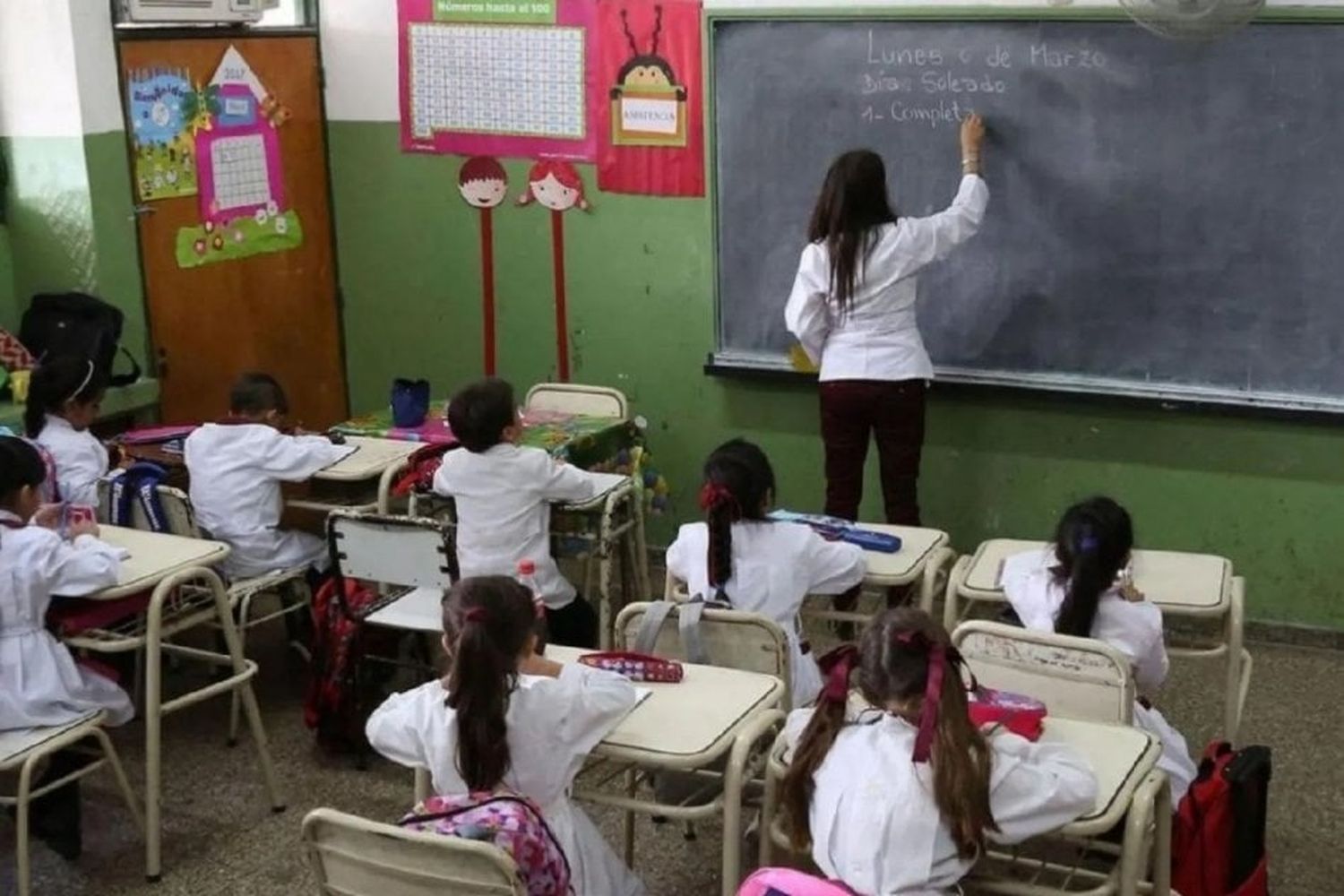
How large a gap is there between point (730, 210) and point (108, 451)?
1949mm

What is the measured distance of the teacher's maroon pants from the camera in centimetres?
452

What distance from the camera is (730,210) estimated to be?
5.02 meters

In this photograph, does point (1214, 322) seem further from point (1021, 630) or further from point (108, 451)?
point (108, 451)

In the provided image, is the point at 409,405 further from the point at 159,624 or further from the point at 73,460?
the point at 159,624

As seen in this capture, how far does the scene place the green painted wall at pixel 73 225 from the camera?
4906 mm

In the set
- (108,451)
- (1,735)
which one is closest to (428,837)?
(1,735)

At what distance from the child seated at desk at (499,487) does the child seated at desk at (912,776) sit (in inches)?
63.1

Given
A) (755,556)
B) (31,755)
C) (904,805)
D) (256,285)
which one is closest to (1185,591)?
(755,556)

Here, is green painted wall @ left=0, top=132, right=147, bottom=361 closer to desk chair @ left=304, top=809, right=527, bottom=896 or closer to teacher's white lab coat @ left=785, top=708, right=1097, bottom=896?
desk chair @ left=304, top=809, right=527, bottom=896

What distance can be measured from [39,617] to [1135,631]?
7.19 feet

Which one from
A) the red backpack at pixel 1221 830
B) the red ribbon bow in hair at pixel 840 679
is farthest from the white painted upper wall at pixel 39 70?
the red backpack at pixel 1221 830

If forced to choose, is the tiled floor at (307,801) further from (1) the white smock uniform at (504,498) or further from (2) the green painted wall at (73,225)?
(2) the green painted wall at (73,225)

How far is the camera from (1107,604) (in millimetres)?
3080

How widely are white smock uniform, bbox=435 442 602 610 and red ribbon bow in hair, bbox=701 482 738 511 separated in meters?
0.71
